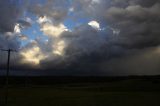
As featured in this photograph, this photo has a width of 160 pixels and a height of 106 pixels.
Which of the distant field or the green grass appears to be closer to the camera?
the green grass

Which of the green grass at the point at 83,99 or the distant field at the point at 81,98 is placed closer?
the green grass at the point at 83,99

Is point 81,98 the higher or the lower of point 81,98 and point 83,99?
the higher

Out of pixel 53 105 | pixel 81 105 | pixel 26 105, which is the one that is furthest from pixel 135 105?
pixel 26 105

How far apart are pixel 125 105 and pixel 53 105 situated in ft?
43.8

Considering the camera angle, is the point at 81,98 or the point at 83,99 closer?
the point at 83,99

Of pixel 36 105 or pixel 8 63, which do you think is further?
pixel 36 105

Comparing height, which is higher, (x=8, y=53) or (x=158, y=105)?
(x=8, y=53)

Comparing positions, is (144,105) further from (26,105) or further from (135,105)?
(26,105)

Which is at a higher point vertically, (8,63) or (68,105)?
(8,63)

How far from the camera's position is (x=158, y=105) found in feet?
170

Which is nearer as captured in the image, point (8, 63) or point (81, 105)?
point (8, 63)

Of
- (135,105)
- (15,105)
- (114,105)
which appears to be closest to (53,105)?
(15,105)

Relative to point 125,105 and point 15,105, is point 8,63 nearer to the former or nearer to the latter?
point 15,105

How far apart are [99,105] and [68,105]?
5758 mm
